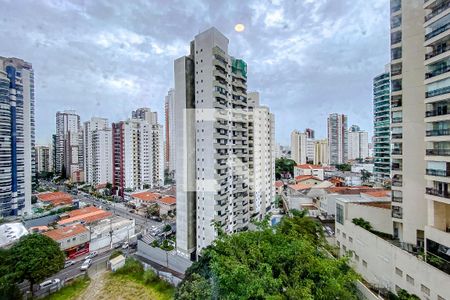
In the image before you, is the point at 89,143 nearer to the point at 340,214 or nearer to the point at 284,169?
the point at 284,169

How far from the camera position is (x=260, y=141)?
11.2 meters

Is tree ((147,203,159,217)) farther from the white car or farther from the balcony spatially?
the balcony

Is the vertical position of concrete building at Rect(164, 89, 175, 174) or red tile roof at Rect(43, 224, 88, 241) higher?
concrete building at Rect(164, 89, 175, 174)

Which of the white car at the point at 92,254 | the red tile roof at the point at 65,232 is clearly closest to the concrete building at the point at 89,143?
the red tile roof at the point at 65,232

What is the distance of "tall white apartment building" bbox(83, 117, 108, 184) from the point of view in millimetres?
18578

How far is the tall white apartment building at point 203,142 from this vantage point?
22.5 feet

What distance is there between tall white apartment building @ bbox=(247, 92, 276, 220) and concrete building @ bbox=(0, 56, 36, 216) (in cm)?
1058

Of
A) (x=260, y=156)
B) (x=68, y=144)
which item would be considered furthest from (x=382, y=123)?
(x=68, y=144)

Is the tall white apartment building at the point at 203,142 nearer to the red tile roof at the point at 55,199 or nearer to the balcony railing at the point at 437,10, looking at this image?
the balcony railing at the point at 437,10

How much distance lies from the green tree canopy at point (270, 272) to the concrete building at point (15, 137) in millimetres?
11565

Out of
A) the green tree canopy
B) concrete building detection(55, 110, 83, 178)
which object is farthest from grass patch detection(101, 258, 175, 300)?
concrete building detection(55, 110, 83, 178)

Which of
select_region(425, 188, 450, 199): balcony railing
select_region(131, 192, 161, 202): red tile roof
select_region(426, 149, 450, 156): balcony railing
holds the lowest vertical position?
select_region(131, 192, 161, 202): red tile roof

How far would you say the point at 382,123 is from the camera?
13078 millimetres

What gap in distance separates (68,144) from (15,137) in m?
11.8
